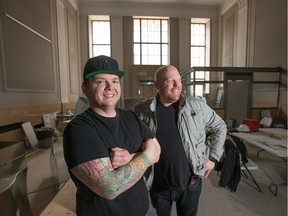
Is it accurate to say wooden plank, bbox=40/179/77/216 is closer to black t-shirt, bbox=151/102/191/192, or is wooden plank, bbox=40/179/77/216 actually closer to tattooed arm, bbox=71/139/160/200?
black t-shirt, bbox=151/102/191/192

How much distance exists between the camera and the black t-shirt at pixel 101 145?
2.31 feet

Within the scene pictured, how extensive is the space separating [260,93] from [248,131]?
2.97 m

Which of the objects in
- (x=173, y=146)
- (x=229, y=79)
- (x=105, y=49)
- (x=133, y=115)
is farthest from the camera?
(x=105, y=49)

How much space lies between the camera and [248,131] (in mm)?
3289

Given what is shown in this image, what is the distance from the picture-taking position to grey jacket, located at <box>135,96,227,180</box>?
1346 millimetres

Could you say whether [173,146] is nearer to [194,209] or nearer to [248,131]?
[194,209]

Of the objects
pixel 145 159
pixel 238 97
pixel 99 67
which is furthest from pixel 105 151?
pixel 238 97

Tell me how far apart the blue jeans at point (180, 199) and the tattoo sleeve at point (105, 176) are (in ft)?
2.37

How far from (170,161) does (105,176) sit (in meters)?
0.73

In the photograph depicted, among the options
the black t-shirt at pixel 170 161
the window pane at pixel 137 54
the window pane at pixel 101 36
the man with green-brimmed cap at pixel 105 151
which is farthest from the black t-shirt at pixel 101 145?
the window pane at pixel 101 36

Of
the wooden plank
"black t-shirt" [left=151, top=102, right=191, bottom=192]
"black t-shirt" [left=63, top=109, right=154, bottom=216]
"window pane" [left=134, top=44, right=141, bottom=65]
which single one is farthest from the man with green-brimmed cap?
"window pane" [left=134, top=44, right=141, bottom=65]

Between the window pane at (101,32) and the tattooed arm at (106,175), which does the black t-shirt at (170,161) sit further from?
the window pane at (101,32)

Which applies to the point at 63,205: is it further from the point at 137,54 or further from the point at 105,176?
the point at 137,54

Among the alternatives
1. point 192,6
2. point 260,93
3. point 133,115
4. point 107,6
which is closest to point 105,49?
point 107,6
